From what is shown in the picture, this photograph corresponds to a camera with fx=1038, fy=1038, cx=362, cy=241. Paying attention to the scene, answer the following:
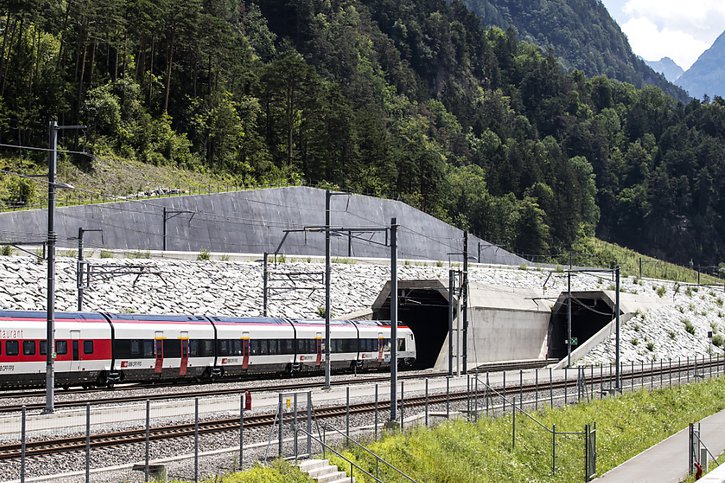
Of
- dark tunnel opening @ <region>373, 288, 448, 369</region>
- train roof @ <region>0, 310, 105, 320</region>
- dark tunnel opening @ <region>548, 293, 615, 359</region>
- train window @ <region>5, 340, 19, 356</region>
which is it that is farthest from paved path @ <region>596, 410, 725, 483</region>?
dark tunnel opening @ <region>548, 293, 615, 359</region>

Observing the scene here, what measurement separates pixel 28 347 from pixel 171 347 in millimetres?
8315

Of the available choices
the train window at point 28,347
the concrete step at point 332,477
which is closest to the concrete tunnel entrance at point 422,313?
the train window at point 28,347

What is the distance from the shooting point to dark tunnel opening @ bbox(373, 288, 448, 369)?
239ft

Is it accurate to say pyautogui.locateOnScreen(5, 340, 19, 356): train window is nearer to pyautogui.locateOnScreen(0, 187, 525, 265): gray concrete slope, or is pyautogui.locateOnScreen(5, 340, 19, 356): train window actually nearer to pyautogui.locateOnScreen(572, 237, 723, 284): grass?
pyautogui.locateOnScreen(0, 187, 525, 265): gray concrete slope

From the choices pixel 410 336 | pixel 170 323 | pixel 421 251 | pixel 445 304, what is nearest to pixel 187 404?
pixel 170 323

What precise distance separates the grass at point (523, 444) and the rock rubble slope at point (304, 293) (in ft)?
77.9

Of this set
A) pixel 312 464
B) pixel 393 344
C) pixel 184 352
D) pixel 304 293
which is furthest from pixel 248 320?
pixel 312 464

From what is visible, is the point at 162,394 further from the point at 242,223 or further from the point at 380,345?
the point at 242,223

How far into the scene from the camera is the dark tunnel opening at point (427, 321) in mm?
72750

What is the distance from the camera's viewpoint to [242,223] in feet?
251

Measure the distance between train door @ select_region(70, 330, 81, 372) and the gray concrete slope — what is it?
57.8 feet

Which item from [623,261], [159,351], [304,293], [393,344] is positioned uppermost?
[623,261]

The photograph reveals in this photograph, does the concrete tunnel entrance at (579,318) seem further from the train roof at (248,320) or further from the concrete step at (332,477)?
the concrete step at (332,477)

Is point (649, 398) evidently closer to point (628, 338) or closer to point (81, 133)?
point (628, 338)
